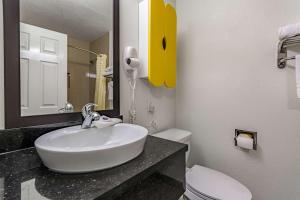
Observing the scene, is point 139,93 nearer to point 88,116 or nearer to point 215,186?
point 88,116

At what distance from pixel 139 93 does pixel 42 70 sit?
666mm

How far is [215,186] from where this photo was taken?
101 centimetres

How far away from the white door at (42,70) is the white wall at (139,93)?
1.31 ft

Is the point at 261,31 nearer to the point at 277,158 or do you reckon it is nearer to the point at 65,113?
the point at 277,158

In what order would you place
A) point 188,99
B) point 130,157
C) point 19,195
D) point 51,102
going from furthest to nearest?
point 188,99, point 51,102, point 130,157, point 19,195

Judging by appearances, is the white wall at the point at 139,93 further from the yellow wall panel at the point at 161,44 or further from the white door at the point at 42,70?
the white door at the point at 42,70

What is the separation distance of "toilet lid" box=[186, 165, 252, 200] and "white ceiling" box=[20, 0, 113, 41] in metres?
1.20

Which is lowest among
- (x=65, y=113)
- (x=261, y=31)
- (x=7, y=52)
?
(x=65, y=113)

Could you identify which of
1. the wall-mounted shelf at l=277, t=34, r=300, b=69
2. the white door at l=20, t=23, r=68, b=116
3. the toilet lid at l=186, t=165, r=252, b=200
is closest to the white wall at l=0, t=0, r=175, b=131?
the white door at l=20, t=23, r=68, b=116

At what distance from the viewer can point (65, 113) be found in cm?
81

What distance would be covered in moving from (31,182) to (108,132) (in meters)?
0.42

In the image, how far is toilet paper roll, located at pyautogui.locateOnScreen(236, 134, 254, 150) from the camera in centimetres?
114

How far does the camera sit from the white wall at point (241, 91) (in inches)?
41.9

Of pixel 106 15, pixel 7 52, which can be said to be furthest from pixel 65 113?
pixel 106 15
